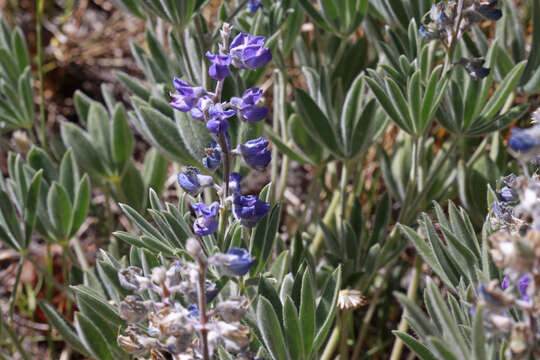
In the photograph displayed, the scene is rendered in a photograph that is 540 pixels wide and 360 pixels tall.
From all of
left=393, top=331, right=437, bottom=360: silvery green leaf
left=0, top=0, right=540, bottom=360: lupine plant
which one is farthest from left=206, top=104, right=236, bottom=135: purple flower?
left=393, top=331, right=437, bottom=360: silvery green leaf

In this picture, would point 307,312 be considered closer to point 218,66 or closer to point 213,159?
point 213,159

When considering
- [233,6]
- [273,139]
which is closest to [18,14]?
[233,6]

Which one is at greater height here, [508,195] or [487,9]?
[487,9]

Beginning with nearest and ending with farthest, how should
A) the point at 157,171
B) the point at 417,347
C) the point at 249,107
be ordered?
the point at 417,347 < the point at 249,107 < the point at 157,171

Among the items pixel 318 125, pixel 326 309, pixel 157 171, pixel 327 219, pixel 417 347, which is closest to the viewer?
pixel 417 347

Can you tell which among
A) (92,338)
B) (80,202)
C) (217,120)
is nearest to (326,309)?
(217,120)

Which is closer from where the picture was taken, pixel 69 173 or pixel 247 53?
pixel 247 53

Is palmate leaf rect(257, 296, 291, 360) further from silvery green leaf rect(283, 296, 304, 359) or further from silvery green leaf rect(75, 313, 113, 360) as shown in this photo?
silvery green leaf rect(75, 313, 113, 360)
